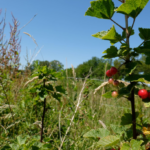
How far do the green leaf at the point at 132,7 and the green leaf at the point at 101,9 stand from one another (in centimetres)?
6

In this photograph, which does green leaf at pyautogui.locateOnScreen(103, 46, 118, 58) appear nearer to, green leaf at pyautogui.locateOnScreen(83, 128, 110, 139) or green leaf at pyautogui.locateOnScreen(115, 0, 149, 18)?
green leaf at pyautogui.locateOnScreen(115, 0, 149, 18)

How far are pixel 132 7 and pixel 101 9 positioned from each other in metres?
0.14

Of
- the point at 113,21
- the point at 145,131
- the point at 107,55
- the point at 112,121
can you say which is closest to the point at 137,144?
the point at 145,131

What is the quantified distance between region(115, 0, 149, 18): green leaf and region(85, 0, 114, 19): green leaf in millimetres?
64

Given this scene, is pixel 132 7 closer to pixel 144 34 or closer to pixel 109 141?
pixel 144 34

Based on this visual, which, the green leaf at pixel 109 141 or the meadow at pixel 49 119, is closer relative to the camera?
the green leaf at pixel 109 141

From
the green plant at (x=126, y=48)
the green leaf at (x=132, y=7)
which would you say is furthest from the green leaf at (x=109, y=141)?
the green leaf at (x=132, y=7)

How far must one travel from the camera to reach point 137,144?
2.14 feet

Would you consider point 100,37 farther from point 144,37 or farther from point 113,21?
point 144,37

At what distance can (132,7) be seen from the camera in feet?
2.12

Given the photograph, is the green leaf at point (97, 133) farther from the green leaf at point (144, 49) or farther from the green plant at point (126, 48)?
the green leaf at point (144, 49)

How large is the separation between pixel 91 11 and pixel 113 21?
12 cm

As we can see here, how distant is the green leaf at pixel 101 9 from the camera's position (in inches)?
27.3

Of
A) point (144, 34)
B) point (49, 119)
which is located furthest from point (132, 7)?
point (49, 119)
